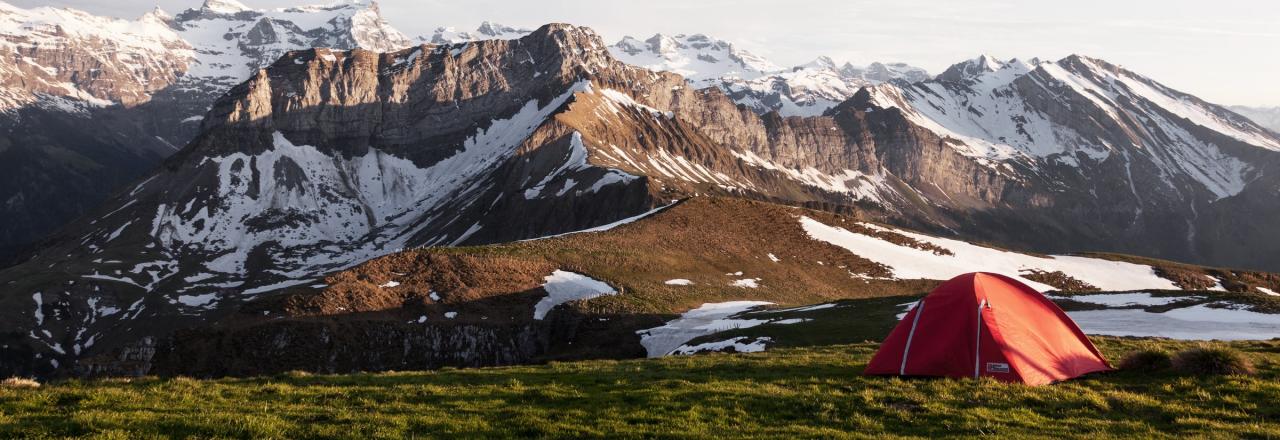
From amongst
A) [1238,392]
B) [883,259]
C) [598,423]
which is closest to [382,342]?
[598,423]

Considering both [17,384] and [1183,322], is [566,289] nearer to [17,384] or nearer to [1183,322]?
[1183,322]

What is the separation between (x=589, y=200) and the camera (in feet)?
645

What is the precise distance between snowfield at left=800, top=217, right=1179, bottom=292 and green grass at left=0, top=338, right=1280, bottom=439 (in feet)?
242

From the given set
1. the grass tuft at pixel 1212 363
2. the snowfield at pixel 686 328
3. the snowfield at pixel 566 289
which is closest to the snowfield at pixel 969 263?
the snowfield at pixel 566 289

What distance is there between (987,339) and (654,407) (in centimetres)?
1101

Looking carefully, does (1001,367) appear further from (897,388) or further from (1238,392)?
(1238,392)

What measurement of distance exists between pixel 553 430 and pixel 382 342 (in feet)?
148

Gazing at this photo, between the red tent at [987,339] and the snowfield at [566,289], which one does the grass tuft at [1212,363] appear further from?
the snowfield at [566,289]

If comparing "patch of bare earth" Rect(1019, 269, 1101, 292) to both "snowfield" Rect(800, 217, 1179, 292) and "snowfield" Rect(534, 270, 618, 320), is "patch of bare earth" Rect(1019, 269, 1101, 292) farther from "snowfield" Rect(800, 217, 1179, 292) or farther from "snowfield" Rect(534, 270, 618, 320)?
"snowfield" Rect(534, 270, 618, 320)

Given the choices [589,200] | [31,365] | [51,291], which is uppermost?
[589,200]

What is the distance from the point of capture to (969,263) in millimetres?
106688

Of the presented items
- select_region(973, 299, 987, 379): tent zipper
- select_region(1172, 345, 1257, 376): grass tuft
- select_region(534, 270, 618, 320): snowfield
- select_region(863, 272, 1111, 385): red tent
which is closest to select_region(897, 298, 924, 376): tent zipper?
select_region(863, 272, 1111, 385): red tent

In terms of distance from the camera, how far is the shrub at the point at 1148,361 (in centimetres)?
2570

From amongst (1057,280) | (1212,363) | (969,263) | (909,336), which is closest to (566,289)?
(909,336)
